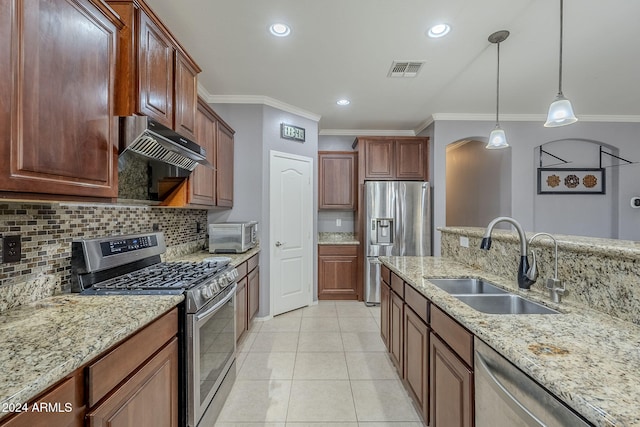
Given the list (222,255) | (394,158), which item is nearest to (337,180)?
(394,158)

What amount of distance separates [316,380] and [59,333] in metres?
1.80

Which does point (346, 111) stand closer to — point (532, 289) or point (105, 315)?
point (532, 289)

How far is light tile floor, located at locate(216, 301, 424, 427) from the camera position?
6.09 ft

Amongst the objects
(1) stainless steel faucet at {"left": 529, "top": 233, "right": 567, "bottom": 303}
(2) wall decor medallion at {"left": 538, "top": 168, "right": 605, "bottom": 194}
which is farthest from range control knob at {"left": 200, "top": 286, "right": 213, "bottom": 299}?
(2) wall decor medallion at {"left": 538, "top": 168, "right": 605, "bottom": 194}

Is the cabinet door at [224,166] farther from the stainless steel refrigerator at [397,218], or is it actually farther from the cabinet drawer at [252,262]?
the stainless steel refrigerator at [397,218]

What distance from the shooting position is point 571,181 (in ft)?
14.3

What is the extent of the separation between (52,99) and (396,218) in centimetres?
370

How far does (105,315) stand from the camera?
3.78 ft

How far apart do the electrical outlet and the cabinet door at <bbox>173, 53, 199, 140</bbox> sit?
101 cm

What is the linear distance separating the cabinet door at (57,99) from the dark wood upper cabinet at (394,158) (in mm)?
3404

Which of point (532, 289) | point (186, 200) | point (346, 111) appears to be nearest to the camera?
point (532, 289)

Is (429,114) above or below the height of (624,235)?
above

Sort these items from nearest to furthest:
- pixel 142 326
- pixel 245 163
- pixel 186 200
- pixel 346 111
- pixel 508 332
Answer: pixel 508 332 → pixel 142 326 → pixel 186 200 → pixel 245 163 → pixel 346 111

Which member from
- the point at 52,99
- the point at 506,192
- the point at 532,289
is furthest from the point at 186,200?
the point at 506,192
